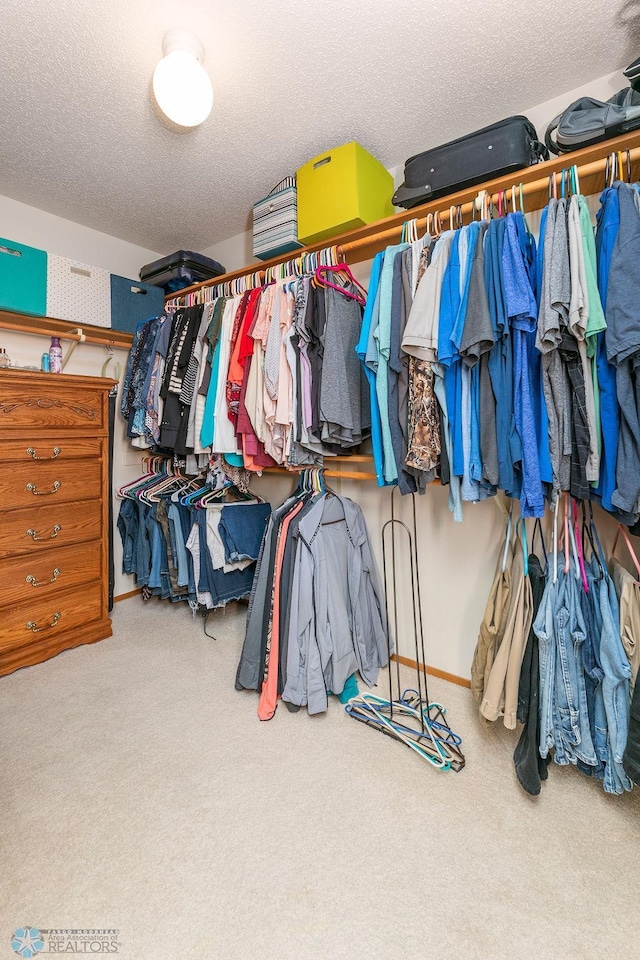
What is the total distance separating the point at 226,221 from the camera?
279 cm

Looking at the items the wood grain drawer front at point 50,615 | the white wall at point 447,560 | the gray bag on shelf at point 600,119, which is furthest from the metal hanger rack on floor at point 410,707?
the wood grain drawer front at point 50,615

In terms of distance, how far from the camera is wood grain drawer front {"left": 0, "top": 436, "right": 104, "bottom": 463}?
212 cm

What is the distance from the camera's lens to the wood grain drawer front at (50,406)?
82.7 inches

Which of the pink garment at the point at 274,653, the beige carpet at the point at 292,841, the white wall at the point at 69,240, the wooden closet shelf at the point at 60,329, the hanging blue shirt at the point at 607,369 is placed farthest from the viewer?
the white wall at the point at 69,240

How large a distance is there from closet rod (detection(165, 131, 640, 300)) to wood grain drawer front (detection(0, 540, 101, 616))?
191cm

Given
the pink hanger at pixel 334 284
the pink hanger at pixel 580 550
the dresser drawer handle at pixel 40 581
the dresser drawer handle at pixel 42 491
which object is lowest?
the dresser drawer handle at pixel 40 581

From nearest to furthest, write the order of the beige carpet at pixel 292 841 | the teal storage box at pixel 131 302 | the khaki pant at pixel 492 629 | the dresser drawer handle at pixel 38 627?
the beige carpet at pixel 292 841, the khaki pant at pixel 492 629, the dresser drawer handle at pixel 38 627, the teal storage box at pixel 131 302

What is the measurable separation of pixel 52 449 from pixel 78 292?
36.5 inches

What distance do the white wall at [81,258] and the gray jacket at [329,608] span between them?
68.7 inches

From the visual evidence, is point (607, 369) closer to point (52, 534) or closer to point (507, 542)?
point (507, 542)

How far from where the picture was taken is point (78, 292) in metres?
2.49

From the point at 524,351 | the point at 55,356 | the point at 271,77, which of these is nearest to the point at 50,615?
the point at 55,356

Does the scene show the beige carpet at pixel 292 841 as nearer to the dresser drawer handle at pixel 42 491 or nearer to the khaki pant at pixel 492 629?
the khaki pant at pixel 492 629

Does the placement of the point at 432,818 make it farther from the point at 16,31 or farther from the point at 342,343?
the point at 16,31
